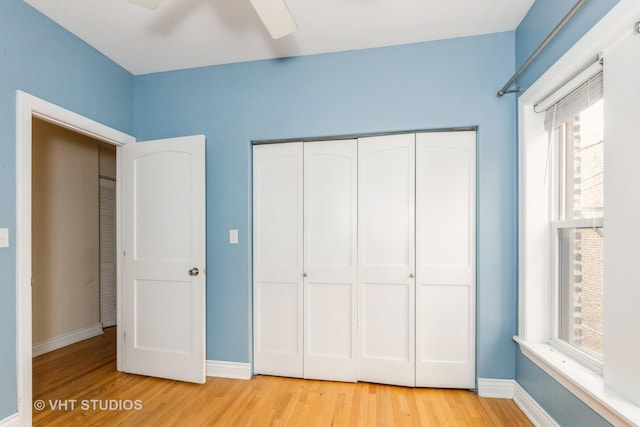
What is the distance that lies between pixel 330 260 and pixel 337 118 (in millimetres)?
1133

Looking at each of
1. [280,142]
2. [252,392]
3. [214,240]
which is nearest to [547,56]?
[280,142]

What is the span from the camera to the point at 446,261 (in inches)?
89.4

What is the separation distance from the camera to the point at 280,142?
254 cm

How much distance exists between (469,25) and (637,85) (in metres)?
1.23

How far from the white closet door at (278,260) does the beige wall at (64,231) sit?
2.25 meters

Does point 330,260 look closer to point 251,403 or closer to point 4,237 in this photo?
point 251,403

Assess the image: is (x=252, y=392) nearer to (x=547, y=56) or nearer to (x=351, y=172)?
(x=351, y=172)

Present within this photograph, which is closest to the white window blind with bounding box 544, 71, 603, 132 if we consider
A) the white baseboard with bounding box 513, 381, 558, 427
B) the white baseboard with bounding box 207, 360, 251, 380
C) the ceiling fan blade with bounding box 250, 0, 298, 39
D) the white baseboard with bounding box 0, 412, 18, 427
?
the ceiling fan blade with bounding box 250, 0, 298, 39

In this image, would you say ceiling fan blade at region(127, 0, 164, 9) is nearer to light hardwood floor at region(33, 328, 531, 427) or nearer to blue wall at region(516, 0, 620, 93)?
blue wall at region(516, 0, 620, 93)

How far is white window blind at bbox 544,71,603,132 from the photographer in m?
1.50

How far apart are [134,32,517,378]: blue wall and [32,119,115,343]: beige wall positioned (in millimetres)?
1205

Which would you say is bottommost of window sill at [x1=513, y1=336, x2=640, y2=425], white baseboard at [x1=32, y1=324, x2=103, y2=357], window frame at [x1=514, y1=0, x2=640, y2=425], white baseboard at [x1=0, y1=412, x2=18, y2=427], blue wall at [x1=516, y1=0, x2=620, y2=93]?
white baseboard at [x1=32, y1=324, x2=103, y2=357]

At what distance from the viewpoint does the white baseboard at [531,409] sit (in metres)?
1.75

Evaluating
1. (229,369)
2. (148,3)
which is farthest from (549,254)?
(148,3)
